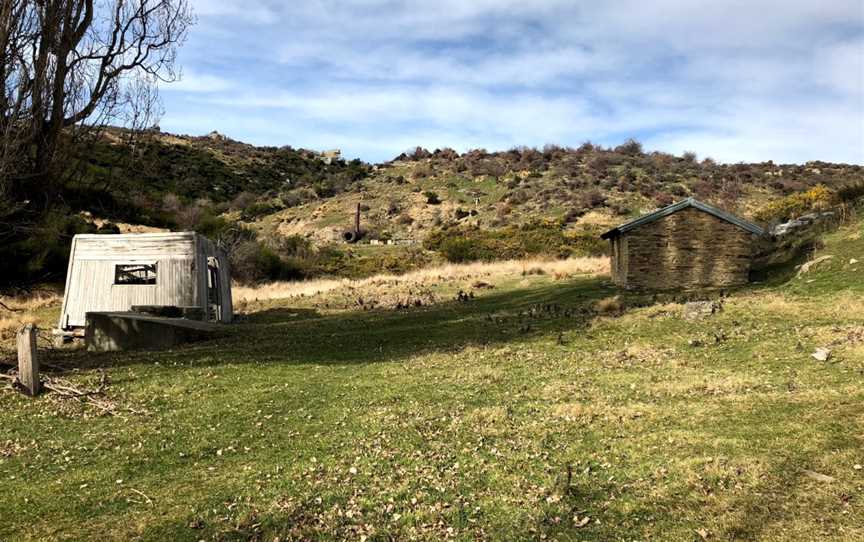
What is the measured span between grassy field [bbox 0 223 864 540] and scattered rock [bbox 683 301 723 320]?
53 cm

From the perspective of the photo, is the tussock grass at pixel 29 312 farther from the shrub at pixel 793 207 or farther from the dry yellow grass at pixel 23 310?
the shrub at pixel 793 207

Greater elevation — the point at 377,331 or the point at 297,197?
the point at 297,197

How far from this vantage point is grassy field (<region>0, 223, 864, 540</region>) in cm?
620

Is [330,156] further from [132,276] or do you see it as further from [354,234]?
[132,276]

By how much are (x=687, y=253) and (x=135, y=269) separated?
72.8 ft

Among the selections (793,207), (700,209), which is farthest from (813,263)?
(793,207)

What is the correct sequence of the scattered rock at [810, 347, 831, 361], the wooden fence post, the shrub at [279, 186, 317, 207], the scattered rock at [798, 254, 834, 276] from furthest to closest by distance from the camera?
the shrub at [279, 186, 317, 207]
the scattered rock at [798, 254, 834, 276]
the scattered rock at [810, 347, 831, 361]
the wooden fence post

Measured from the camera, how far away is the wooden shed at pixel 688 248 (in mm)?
26953

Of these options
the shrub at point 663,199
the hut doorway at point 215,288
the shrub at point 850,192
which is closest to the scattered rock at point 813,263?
the shrub at point 850,192

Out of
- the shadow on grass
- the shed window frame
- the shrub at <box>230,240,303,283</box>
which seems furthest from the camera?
the shrub at <box>230,240,303,283</box>

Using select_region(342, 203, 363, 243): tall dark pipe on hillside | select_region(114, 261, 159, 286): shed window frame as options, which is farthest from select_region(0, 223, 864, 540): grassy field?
select_region(342, 203, 363, 243): tall dark pipe on hillside

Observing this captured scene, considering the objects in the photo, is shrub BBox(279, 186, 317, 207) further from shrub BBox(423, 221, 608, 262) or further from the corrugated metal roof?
the corrugated metal roof

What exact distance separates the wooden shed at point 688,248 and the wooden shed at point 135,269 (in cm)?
1796

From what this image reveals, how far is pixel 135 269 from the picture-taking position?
72.8ft
